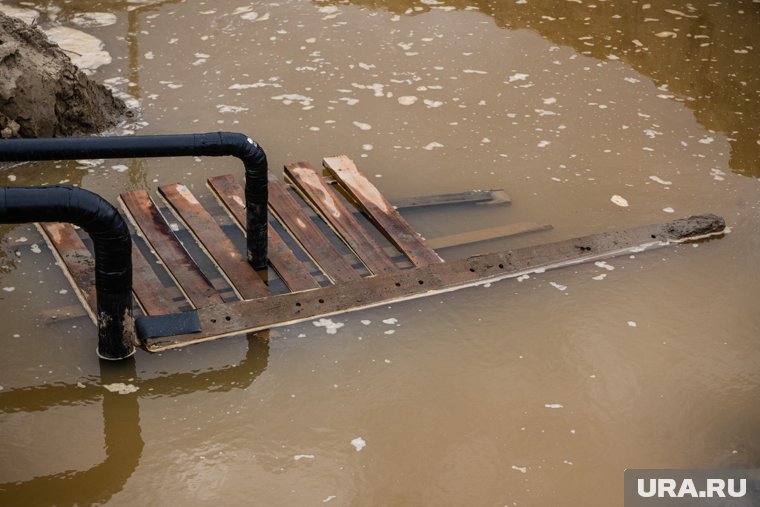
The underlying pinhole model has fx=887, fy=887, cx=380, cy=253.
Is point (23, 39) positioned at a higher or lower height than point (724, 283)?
higher

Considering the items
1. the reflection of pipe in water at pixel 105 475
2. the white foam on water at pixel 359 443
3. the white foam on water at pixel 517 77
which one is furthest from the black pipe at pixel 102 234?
the white foam on water at pixel 517 77

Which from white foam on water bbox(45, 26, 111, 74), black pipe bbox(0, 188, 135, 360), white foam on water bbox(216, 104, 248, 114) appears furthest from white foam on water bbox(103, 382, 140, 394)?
white foam on water bbox(45, 26, 111, 74)

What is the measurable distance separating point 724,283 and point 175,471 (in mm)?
2803

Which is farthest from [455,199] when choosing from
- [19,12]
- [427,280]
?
[19,12]

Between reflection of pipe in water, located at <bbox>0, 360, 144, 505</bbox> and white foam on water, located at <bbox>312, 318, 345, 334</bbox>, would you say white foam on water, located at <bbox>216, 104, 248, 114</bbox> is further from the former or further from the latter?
reflection of pipe in water, located at <bbox>0, 360, 144, 505</bbox>

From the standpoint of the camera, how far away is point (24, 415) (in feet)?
11.2

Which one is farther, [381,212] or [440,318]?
[381,212]

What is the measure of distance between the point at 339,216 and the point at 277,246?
44 cm

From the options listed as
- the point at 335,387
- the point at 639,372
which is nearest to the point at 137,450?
the point at 335,387

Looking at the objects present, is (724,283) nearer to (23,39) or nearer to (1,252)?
(1,252)

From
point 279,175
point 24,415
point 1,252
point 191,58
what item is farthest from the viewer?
point 191,58

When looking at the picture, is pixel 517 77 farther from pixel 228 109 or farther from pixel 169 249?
pixel 169 249

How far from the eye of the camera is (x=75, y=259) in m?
4.18

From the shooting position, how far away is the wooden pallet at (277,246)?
401cm
